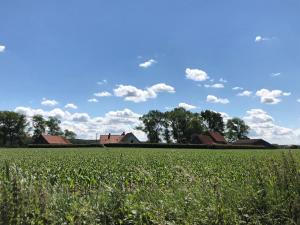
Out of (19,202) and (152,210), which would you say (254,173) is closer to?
(152,210)

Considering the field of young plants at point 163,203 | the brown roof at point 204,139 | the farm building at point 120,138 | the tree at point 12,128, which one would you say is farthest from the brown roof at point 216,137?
the field of young plants at point 163,203

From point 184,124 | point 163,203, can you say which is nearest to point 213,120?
point 184,124

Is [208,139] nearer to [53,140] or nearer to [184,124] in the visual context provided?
[184,124]

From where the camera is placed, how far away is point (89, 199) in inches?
272

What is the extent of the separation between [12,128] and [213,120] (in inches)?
2716

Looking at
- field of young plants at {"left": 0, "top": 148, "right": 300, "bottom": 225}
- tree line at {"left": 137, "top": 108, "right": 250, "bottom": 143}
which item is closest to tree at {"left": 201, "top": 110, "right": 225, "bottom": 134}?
tree line at {"left": 137, "top": 108, "right": 250, "bottom": 143}

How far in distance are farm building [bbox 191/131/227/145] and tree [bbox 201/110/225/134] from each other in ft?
30.4

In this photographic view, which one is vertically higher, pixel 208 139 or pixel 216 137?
pixel 216 137

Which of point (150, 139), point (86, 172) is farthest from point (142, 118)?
point (86, 172)

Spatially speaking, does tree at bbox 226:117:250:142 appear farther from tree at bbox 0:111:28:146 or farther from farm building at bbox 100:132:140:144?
tree at bbox 0:111:28:146

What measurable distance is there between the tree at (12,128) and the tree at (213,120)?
204 feet

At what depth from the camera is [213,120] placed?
143875 mm

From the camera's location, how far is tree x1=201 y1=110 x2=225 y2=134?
14275 cm

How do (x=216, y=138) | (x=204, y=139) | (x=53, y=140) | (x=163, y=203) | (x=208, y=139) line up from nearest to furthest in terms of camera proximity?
1. (x=163, y=203)
2. (x=204, y=139)
3. (x=208, y=139)
4. (x=216, y=138)
5. (x=53, y=140)
